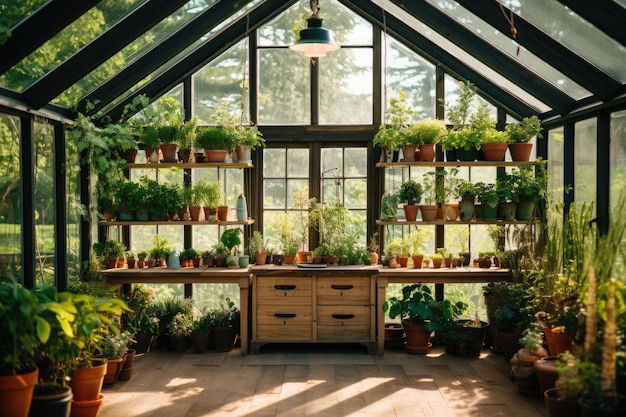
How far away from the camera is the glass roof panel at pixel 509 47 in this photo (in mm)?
6500

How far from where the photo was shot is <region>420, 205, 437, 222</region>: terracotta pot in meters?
7.73

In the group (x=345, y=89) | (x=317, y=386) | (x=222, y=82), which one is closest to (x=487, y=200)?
(x=345, y=89)

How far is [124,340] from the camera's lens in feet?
20.7

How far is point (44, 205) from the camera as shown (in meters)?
6.57

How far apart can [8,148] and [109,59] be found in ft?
4.40

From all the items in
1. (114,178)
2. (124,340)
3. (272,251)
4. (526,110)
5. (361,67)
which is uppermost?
(361,67)

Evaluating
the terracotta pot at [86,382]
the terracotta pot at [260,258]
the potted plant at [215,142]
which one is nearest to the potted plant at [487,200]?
the terracotta pot at [260,258]

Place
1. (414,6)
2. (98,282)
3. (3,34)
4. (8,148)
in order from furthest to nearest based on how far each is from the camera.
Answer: (98,282) < (414,6) < (8,148) < (3,34)

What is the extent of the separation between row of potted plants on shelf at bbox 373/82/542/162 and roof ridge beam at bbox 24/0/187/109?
9.18 ft

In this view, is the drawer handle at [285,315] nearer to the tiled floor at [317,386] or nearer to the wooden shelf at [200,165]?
the tiled floor at [317,386]

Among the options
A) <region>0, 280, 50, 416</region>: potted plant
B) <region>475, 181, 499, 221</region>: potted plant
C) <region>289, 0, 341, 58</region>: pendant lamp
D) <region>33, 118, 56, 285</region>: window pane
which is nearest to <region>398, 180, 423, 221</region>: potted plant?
<region>475, 181, 499, 221</region>: potted plant

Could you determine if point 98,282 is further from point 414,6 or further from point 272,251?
point 414,6

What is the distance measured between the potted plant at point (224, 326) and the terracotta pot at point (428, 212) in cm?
234

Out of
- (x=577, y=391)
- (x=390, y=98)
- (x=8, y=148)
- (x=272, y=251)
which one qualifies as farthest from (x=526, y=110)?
(x=8, y=148)
